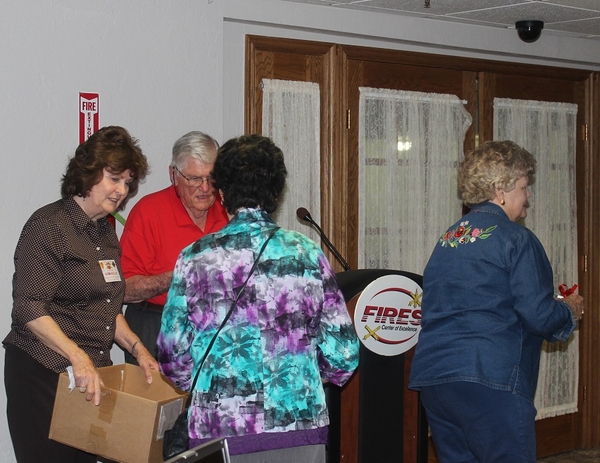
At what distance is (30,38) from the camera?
3.21 metres

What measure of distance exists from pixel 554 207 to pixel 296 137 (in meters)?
1.86

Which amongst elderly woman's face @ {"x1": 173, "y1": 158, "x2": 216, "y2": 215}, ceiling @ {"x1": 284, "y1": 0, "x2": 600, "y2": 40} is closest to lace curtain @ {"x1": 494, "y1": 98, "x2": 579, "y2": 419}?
ceiling @ {"x1": 284, "y1": 0, "x2": 600, "y2": 40}

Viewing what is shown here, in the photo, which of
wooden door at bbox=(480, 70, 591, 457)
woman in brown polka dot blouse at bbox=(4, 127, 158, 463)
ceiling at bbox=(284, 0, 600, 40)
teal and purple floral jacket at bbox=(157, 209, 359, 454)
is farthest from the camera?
wooden door at bbox=(480, 70, 591, 457)

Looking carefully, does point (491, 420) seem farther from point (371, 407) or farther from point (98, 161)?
point (98, 161)

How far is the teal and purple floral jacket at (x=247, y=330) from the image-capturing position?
2113mm

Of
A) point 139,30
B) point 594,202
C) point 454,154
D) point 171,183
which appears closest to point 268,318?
point 171,183

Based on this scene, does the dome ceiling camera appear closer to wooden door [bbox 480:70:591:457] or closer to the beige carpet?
wooden door [bbox 480:70:591:457]

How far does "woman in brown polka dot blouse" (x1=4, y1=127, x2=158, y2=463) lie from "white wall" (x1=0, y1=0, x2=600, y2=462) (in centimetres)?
53

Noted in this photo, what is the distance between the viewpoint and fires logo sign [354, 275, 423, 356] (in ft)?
10.9

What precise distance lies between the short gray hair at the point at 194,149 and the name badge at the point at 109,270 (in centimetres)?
56

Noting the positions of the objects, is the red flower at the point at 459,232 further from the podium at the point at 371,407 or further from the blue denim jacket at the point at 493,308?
the podium at the point at 371,407

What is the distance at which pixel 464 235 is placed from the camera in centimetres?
279

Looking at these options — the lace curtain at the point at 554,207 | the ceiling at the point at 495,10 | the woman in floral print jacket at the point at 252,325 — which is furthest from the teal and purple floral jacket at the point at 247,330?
the lace curtain at the point at 554,207

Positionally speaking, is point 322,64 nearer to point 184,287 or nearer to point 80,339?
point 80,339
